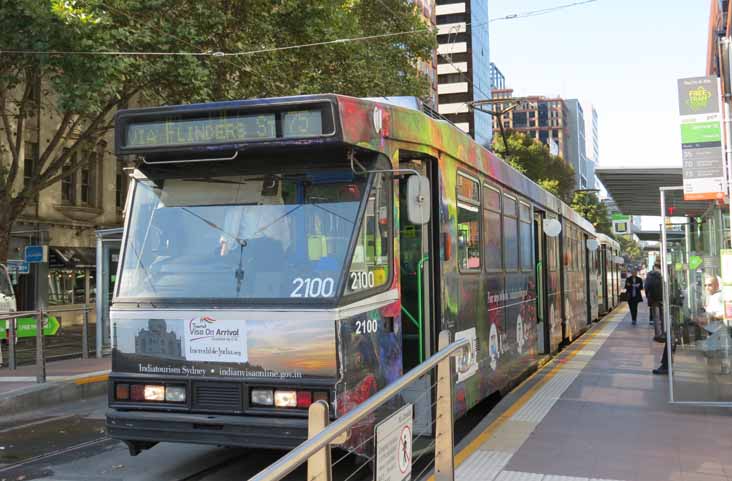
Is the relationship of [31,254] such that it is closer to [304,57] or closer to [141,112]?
[304,57]

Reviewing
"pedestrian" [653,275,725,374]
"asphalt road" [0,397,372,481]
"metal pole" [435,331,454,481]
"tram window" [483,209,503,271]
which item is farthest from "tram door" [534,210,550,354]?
"metal pole" [435,331,454,481]

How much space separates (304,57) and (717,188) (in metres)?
12.8

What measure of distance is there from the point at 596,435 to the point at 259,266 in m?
3.63

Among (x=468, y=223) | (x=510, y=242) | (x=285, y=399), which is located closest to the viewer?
(x=285, y=399)

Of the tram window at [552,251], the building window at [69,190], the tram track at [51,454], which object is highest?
the building window at [69,190]

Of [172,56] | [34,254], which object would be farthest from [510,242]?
[34,254]

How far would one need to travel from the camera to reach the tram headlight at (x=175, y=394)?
5.40 meters

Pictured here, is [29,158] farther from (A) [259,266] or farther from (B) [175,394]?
(A) [259,266]

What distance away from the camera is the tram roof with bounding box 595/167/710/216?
31.2ft

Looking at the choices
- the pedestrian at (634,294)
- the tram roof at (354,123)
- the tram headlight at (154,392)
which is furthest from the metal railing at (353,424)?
the pedestrian at (634,294)

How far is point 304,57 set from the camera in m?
18.8

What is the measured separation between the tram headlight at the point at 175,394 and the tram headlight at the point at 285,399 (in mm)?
739

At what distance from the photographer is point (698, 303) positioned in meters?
8.61

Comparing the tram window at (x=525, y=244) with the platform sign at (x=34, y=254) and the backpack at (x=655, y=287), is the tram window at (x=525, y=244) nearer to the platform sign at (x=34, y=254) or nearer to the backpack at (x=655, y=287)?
the backpack at (x=655, y=287)
